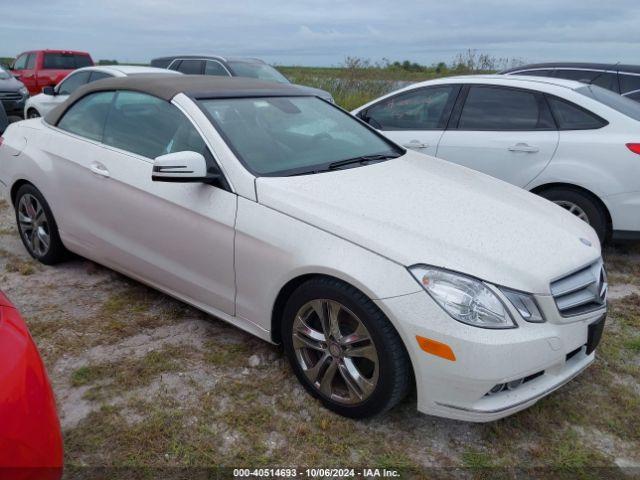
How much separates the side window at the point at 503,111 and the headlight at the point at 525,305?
3094 millimetres

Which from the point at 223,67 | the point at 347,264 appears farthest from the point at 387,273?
the point at 223,67

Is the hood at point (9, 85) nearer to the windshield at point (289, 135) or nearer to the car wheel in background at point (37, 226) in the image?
the car wheel in background at point (37, 226)

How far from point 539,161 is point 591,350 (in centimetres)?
263

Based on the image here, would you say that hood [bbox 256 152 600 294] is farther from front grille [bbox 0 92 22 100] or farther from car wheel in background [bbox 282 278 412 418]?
front grille [bbox 0 92 22 100]

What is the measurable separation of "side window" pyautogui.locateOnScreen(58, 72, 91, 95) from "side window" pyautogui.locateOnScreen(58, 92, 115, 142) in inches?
245

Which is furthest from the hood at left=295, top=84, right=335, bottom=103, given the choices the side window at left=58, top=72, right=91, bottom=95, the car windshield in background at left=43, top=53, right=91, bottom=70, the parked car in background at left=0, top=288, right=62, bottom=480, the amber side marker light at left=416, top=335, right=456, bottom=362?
the car windshield in background at left=43, top=53, right=91, bottom=70

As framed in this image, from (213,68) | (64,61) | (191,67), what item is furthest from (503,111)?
(64,61)

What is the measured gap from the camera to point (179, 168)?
9.95 ft

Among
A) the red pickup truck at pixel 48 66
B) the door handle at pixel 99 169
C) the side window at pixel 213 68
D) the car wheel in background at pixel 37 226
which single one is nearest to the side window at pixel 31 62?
the red pickup truck at pixel 48 66

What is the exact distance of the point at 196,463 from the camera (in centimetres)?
254

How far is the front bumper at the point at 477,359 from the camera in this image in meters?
2.39

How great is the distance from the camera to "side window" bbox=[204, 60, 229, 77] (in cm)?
1157

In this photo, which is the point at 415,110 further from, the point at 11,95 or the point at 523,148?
the point at 11,95

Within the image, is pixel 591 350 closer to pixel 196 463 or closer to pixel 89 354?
pixel 196 463
